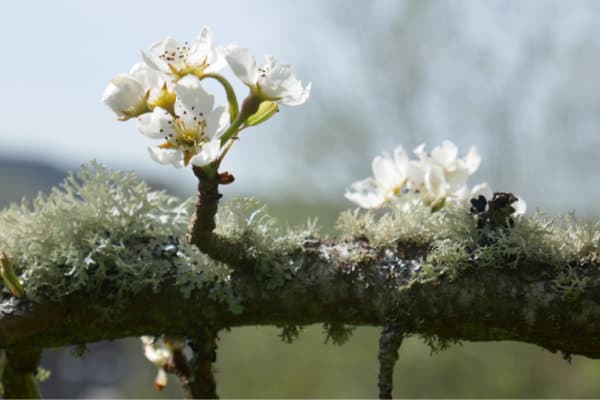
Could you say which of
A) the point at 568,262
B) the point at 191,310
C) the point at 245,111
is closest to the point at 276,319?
the point at 191,310

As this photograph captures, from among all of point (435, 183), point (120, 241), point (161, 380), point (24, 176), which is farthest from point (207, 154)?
point (24, 176)

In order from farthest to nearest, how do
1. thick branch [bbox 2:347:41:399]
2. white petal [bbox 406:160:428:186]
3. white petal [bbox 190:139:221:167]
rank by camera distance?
1. white petal [bbox 406:160:428:186]
2. thick branch [bbox 2:347:41:399]
3. white petal [bbox 190:139:221:167]

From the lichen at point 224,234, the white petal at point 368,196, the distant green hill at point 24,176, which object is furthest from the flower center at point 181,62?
the distant green hill at point 24,176

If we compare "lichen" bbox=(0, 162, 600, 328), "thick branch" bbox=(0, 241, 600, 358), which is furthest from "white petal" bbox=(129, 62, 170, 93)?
"thick branch" bbox=(0, 241, 600, 358)

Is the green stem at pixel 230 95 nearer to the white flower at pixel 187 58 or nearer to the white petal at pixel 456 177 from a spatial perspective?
the white flower at pixel 187 58

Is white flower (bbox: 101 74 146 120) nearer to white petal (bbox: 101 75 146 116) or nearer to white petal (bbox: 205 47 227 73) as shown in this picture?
white petal (bbox: 101 75 146 116)

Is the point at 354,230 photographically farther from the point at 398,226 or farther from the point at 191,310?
the point at 191,310
